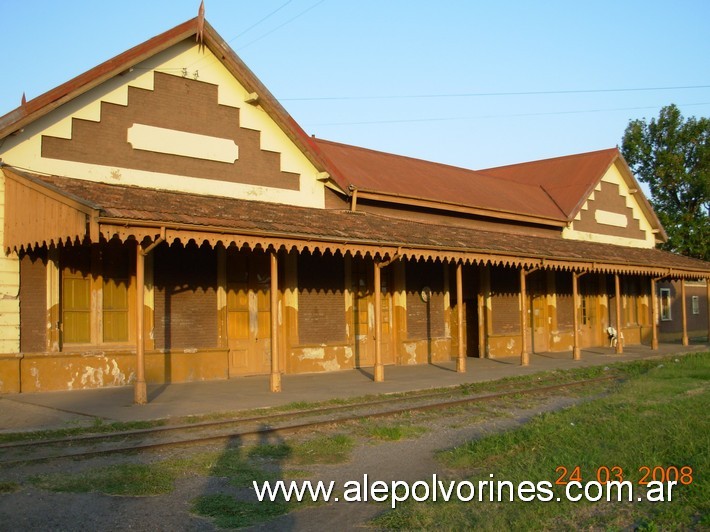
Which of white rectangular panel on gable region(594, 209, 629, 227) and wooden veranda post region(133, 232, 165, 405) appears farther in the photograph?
white rectangular panel on gable region(594, 209, 629, 227)

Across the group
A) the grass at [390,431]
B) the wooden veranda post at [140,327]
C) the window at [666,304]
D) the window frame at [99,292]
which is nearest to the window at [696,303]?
the window at [666,304]

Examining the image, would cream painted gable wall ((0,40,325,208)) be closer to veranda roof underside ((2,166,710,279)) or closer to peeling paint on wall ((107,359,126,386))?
veranda roof underside ((2,166,710,279))

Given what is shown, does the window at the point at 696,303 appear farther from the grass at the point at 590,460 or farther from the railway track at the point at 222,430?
the grass at the point at 590,460

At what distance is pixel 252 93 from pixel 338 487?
36.4ft

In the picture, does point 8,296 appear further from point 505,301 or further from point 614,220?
point 614,220

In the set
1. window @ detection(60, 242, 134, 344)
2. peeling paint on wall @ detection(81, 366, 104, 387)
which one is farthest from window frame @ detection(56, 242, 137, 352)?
peeling paint on wall @ detection(81, 366, 104, 387)

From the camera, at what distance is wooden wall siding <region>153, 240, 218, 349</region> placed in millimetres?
15414

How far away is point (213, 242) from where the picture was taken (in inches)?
496

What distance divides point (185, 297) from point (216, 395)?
286cm

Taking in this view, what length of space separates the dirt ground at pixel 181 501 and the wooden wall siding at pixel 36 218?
4009 millimetres

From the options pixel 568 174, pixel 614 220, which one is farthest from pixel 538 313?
pixel 568 174

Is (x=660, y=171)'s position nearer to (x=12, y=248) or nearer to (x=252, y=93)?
(x=252, y=93)

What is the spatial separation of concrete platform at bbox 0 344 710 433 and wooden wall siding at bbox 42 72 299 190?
4.15m

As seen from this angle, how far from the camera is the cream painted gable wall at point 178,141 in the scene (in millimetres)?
13656
